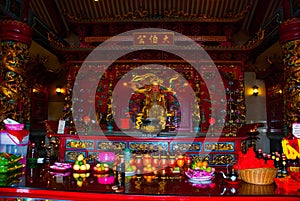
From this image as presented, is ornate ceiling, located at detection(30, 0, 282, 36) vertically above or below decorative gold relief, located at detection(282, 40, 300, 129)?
above

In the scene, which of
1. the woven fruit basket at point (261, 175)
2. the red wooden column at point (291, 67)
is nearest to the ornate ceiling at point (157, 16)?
the red wooden column at point (291, 67)

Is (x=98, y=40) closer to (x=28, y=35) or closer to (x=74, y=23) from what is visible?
(x=74, y=23)

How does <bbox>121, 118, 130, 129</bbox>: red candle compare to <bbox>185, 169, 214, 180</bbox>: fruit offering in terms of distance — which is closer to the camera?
<bbox>185, 169, 214, 180</bbox>: fruit offering

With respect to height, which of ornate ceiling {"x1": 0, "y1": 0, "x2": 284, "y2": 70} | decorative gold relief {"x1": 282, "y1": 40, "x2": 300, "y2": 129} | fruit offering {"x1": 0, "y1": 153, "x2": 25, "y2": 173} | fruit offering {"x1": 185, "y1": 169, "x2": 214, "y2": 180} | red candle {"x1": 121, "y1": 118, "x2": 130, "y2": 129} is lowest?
fruit offering {"x1": 185, "y1": 169, "x2": 214, "y2": 180}

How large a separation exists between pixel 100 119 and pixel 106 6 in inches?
128

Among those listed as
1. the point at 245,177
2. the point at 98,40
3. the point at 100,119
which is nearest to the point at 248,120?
the point at 100,119

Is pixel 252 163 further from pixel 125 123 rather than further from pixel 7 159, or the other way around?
pixel 125 123

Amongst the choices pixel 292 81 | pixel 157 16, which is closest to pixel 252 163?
pixel 292 81

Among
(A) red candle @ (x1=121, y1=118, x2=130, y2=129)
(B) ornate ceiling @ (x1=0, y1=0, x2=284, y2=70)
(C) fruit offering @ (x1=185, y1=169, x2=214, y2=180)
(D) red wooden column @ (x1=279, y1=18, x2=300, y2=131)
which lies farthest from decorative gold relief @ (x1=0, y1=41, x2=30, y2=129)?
(D) red wooden column @ (x1=279, y1=18, x2=300, y2=131)

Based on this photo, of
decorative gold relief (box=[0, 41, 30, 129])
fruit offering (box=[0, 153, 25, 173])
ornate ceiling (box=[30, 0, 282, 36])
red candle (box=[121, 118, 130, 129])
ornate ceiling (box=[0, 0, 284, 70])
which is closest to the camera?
fruit offering (box=[0, 153, 25, 173])

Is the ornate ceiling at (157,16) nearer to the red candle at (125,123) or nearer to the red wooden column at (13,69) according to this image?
the red wooden column at (13,69)

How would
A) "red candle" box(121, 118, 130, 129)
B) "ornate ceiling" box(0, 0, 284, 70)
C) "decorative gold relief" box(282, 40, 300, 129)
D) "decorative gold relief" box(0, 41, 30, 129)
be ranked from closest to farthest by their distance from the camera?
1. "decorative gold relief" box(282, 40, 300, 129)
2. "decorative gold relief" box(0, 41, 30, 129)
3. "red candle" box(121, 118, 130, 129)
4. "ornate ceiling" box(0, 0, 284, 70)

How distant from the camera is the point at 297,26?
3926 millimetres

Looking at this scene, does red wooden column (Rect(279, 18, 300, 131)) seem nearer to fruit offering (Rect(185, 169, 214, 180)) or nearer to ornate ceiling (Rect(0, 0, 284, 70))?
ornate ceiling (Rect(0, 0, 284, 70))
